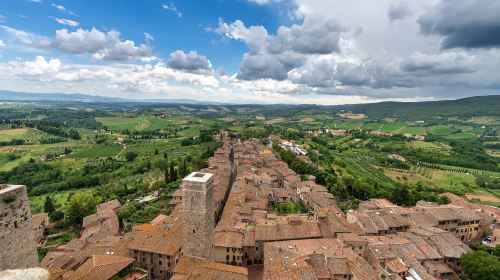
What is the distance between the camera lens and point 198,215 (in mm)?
33719

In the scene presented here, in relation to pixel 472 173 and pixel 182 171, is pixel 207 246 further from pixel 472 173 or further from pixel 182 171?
pixel 472 173

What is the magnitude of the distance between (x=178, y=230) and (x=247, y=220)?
1467 centimetres

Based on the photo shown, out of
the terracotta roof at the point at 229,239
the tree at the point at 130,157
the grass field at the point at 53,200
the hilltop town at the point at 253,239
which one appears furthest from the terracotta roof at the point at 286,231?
the tree at the point at 130,157

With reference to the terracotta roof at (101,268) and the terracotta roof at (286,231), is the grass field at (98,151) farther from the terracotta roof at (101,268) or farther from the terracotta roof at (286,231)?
the terracotta roof at (101,268)

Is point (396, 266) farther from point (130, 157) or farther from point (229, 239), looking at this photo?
point (130, 157)

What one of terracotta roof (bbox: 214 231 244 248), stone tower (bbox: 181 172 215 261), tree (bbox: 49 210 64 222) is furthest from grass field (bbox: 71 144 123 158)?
stone tower (bbox: 181 172 215 261)

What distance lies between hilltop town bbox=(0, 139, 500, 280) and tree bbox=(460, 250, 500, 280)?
2145 mm

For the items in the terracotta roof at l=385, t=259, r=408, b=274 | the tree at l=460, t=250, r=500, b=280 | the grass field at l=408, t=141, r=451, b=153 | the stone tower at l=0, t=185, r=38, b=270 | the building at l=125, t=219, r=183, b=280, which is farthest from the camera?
the grass field at l=408, t=141, r=451, b=153

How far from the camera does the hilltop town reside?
3309cm

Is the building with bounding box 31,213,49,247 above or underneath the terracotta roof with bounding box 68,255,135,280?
underneath

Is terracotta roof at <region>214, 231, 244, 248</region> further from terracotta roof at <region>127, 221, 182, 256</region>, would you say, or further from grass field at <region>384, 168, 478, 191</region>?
grass field at <region>384, 168, 478, 191</region>

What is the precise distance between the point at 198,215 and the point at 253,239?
55.2 feet

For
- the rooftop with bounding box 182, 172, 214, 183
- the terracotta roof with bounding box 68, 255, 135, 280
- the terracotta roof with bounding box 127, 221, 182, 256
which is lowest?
the terracotta roof with bounding box 127, 221, 182, 256

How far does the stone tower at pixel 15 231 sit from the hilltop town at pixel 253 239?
0.07 metres
